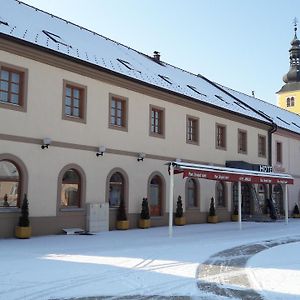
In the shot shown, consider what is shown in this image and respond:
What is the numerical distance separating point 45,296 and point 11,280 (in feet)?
4.35

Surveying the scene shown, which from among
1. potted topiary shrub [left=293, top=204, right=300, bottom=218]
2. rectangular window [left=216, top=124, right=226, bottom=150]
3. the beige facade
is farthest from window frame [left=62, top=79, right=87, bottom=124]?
potted topiary shrub [left=293, top=204, right=300, bottom=218]

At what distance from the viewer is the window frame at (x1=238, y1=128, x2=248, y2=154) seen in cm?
2719

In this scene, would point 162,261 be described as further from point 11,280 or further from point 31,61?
point 31,61

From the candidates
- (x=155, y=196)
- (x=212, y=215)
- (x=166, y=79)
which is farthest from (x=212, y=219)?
(x=166, y=79)

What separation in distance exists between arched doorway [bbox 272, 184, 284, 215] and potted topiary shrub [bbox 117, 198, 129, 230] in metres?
15.0

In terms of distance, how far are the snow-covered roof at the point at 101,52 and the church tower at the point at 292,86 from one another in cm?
2778

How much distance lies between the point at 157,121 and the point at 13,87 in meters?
7.97

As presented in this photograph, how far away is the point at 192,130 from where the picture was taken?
23719mm

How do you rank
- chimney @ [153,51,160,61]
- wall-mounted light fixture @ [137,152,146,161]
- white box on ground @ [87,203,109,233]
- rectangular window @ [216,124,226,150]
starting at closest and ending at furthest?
1. white box on ground @ [87,203,109,233]
2. wall-mounted light fixture @ [137,152,146,161]
3. rectangular window @ [216,124,226,150]
4. chimney @ [153,51,160,61]

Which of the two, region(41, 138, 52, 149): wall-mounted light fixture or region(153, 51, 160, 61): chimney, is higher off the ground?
region(153, 51, 160, 61): chimney

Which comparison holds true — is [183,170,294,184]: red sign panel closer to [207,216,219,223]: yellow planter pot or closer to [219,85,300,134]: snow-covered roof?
[207,216,219,223]: yellow planter pot

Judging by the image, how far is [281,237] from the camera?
55.3 ft

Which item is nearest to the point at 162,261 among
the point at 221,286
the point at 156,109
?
the point at 221,286

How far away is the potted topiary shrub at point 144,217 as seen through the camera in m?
19.5
